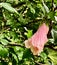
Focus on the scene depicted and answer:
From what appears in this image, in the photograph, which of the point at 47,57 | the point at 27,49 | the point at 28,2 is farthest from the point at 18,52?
the point at 28,2

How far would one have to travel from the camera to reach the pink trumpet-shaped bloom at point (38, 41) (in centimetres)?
137

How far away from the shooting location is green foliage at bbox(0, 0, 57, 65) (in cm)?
155

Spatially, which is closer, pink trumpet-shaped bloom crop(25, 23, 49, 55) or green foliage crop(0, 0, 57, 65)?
pink trumpet-shaped bloom crop(25, 23, 49, 55)

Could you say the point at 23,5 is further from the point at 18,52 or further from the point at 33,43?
the point at 33,43

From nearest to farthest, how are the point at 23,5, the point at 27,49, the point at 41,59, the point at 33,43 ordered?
the point at 33,43 → the point at 27,49 → the point at 41,59 → the point at 23,5

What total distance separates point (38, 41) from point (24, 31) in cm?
43

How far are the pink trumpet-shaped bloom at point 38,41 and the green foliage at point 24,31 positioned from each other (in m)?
0.04

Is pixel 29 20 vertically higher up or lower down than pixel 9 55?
higher up

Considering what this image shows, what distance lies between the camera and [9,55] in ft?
5.40

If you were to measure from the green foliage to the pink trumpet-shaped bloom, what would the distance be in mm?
40

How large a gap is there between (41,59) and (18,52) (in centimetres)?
15

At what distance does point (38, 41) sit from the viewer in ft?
4.59

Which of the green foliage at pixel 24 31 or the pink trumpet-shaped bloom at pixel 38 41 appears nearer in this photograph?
the pink trumpet-shaped bloom at pixel 38 41

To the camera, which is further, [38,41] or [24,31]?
[24,31]
